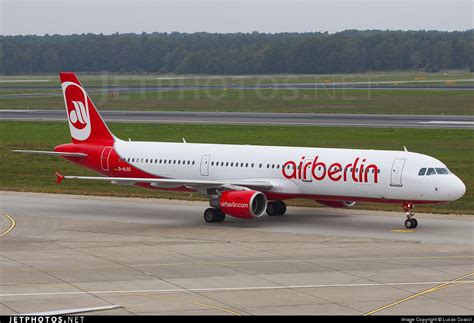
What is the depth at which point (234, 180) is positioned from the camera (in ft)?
144

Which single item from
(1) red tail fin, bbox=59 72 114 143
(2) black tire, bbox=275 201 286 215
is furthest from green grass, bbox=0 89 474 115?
(2) black tire, bbox=275 201 286 215

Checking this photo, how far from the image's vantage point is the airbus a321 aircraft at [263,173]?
3978 cm

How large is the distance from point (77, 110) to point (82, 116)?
557 millimetres

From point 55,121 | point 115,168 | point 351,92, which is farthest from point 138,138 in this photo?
point 351,92

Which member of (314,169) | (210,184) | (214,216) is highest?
(314,169)

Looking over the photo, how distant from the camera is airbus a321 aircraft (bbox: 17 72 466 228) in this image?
39.8 metres

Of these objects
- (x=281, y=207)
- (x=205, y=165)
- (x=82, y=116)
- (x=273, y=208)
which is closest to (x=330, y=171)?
(x=281, y=207)

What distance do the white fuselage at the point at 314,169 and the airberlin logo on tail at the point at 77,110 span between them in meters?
2.63

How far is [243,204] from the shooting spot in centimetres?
4044

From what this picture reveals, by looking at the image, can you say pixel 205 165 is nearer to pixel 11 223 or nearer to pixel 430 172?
pixel 11 223

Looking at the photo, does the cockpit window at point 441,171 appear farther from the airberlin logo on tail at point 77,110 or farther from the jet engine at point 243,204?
the airberlin logo on tail at point 77,110

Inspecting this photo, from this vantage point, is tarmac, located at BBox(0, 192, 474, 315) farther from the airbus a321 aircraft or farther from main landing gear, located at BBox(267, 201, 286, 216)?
the airbus a321 aircraft

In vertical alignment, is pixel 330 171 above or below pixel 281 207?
above

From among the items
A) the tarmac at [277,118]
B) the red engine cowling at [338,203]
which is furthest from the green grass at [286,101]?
the red engine cowling at [338,203]
